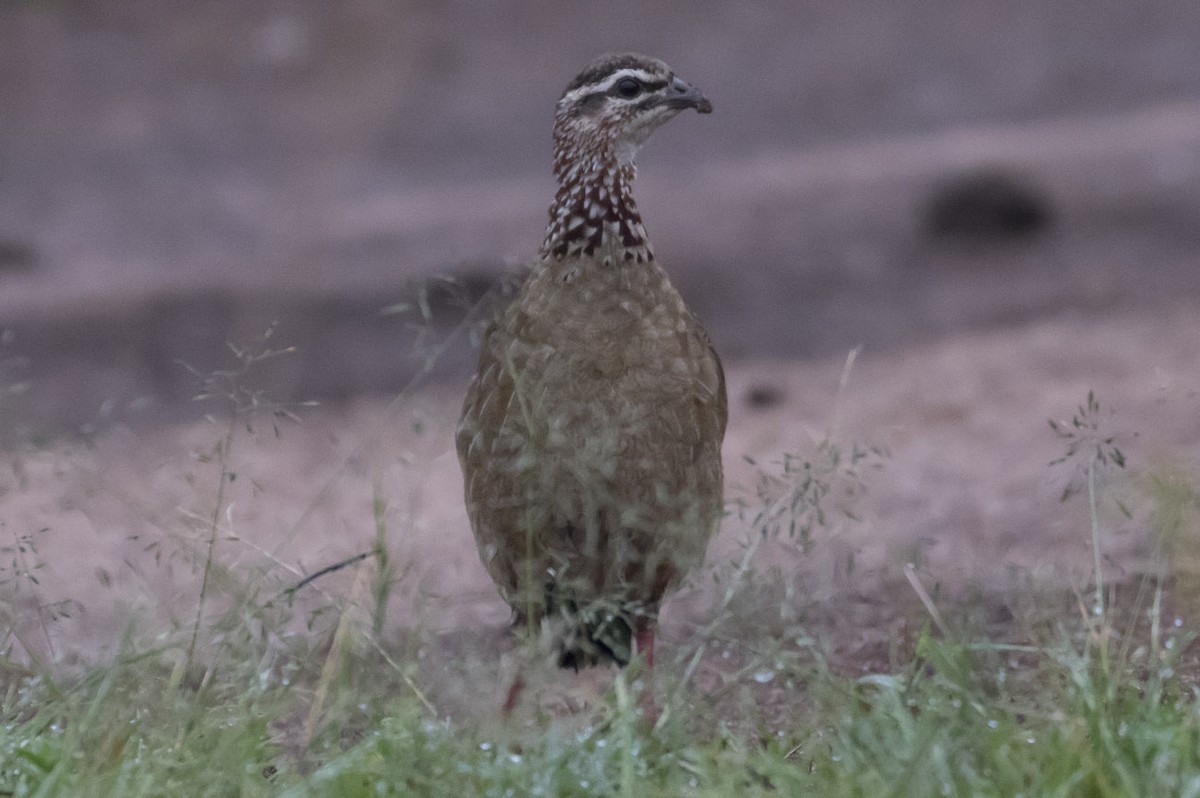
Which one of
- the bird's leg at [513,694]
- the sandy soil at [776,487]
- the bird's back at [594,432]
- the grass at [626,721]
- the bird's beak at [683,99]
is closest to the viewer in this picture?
the grass at [626,721]

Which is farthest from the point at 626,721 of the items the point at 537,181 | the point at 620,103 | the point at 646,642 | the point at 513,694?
the point at 537,181

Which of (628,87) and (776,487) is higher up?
(628,87)

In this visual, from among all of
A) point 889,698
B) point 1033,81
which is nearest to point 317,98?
point 1033,81

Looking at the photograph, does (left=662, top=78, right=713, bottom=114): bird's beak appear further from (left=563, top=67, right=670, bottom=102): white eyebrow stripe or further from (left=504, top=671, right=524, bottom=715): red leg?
(left=504, top=671, right=524, bottom=715): red leg

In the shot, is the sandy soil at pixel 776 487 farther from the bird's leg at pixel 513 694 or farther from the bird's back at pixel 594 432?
the bird's leg at pixel 513 694

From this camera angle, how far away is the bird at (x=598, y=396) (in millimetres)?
3650

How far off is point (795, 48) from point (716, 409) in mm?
4524

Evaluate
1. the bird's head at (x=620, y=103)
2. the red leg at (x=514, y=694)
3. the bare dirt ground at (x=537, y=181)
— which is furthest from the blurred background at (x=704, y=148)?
the red leg at (x=514, y=694)

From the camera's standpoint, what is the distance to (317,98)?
797cm

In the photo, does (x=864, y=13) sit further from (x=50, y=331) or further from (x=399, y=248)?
(x=50, y=331)

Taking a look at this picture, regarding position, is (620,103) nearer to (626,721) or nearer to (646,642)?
(646,642)

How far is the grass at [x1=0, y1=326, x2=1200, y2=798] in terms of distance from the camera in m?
2.71

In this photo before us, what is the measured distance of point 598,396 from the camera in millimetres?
3705

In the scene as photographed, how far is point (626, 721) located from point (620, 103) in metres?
1.73
